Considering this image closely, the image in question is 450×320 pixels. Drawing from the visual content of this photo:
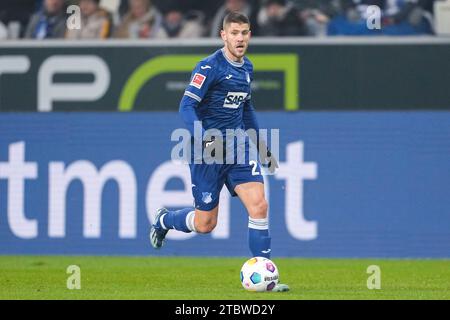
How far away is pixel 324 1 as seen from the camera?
16.7 meters

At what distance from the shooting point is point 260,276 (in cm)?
1021

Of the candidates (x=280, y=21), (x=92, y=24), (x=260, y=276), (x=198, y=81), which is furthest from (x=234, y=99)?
(x=92, y=24)

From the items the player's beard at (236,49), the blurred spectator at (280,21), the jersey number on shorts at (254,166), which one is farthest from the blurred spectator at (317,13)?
the jersey number on shorts at (254,166)

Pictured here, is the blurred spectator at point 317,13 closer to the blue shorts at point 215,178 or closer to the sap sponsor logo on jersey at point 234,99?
the sap sponsor logo on jersey at point 234,99

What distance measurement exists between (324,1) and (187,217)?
6185 millimetres

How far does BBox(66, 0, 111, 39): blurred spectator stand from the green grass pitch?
3.52 meters

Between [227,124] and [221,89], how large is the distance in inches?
13.0

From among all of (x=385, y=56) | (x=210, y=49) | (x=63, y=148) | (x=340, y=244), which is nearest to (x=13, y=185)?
(x=63, y=148)

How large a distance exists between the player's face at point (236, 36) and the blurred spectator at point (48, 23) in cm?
642

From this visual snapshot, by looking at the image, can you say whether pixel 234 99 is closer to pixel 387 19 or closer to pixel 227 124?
pixel 227 124

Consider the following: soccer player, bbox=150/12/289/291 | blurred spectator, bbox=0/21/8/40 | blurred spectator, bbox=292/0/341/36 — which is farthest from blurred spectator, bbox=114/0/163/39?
soccer player, bbox=150/12/289/291

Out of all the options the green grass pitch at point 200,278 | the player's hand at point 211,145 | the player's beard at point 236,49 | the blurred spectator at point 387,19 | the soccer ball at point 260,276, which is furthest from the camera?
the blurred spectator at point 387,19

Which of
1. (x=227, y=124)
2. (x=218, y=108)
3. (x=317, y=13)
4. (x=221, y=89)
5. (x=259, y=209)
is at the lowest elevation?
(x=259, y=209)

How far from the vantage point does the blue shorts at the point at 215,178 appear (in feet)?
35.3
